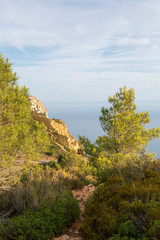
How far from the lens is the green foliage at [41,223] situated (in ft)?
15.5

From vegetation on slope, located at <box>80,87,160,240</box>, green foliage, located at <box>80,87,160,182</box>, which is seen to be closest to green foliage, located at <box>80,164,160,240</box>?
vegetation on slope, located at <box>80,87,160,240</box>

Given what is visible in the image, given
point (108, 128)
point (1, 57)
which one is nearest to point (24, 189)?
point (1, 57)

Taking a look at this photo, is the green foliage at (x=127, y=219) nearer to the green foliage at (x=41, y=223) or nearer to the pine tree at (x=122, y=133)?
the green foliage at (x=41, y=223)

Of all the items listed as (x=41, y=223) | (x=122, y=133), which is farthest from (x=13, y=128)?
(x=122, y=133)

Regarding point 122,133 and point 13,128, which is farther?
point 122,133

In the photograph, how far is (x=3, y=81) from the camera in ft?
22.5

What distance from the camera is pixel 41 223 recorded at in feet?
16.4

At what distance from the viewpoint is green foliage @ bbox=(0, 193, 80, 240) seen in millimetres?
4713

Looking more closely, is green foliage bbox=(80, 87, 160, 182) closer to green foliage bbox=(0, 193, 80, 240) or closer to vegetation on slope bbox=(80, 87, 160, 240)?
vegetation on slope bbox=(80, 87, 160, 240)

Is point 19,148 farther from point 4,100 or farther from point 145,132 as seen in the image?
point 145,132

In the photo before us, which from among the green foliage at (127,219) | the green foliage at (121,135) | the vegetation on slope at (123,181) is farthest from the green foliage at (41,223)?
the green foliage at (121,135)

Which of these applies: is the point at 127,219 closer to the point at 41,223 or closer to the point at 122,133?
the point at 41,223

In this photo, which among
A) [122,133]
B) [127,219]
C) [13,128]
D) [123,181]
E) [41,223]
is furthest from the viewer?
[122,133]

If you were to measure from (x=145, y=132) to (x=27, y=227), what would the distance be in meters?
9.30
